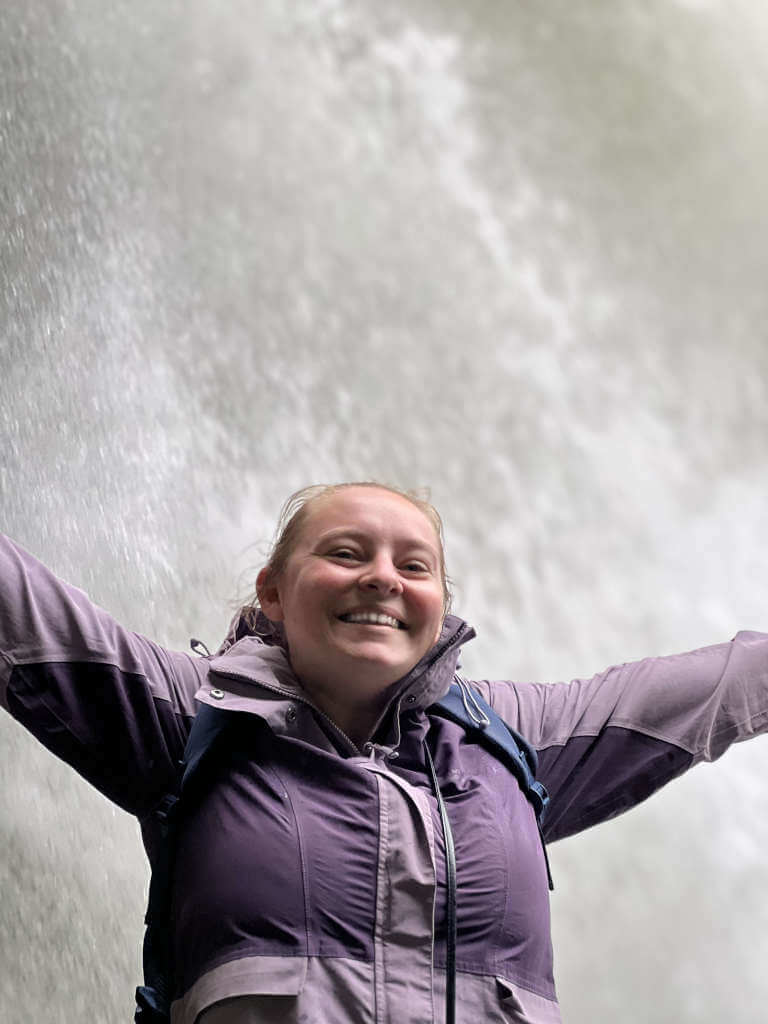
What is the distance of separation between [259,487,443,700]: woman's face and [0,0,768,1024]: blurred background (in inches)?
33.7

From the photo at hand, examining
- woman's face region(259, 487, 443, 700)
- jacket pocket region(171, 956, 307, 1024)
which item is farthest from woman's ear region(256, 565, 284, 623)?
jacket pocket region(171, 956, 307, 1024)

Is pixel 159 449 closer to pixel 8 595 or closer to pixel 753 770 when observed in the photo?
pixel 8 595

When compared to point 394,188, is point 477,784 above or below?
below

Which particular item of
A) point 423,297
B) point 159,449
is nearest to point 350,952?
point 159,449

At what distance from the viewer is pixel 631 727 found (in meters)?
1.03

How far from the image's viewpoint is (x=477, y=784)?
3.02 ft

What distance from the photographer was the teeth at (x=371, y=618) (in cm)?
95

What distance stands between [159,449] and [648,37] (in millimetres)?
1994

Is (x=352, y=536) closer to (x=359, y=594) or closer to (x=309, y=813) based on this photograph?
(x=359, y=594)

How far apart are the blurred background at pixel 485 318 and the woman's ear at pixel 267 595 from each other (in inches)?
32.2

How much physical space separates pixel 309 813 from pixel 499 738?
0.16m

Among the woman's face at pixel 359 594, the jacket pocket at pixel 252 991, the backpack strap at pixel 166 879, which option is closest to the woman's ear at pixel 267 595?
the woman's face at pixel 359 594

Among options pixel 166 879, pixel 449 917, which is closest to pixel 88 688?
pixel 166 879

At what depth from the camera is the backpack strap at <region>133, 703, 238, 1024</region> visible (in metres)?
0.85
